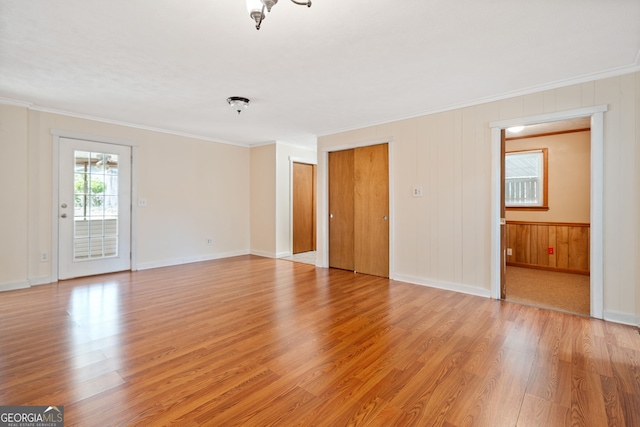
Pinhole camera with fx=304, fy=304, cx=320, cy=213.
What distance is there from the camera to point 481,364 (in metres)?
2.22

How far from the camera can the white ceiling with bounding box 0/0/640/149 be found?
2078 millimetres

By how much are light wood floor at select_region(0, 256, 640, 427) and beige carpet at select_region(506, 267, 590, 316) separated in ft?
1.25

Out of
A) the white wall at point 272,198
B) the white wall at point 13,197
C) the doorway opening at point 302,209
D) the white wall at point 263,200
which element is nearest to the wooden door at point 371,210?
the doorway opening at point 302,209

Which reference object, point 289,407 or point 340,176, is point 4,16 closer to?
point 289,407

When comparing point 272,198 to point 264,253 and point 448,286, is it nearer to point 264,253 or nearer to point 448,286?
point 264,253

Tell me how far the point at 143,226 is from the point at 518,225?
6.83m

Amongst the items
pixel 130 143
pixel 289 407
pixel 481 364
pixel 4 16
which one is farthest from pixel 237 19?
pixel 130 143

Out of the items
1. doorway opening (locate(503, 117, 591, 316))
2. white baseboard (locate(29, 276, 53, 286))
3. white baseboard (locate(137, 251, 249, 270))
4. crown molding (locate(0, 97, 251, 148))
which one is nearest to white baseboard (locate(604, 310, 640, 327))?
doorway opening (locate(503, 117, 591, 316))

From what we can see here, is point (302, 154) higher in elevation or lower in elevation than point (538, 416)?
higher

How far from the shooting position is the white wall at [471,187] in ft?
9.73

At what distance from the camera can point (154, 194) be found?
5.45m

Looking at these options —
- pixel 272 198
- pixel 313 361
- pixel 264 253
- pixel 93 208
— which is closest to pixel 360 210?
pixel 272 198

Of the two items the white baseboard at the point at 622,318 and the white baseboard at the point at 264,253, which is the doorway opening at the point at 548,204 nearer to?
the white baseboard at the point at 622,318

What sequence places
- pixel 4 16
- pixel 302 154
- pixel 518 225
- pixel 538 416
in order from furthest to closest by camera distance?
pixel 302 154
pixel 518 225
pixel 4 16
pixel 538 416
